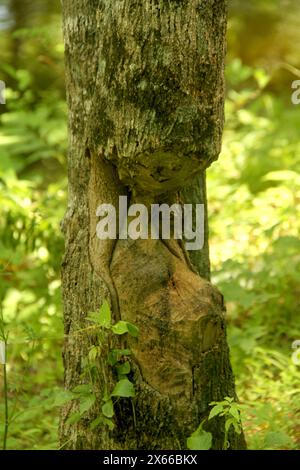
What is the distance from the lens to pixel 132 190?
102 inches

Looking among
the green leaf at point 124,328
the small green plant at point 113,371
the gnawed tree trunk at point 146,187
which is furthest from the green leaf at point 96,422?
the green leaf at point 124,328

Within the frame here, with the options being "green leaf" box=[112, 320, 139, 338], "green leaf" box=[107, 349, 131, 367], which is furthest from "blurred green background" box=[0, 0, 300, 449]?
"green leaf" box=[112, 320, 139, 338]

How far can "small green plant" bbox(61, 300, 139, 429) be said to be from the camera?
2.40m

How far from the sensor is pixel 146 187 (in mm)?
2520

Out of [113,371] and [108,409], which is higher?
[113,371]

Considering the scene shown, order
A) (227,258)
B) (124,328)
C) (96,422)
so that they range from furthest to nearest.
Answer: (227,258)
(96,422)
(124,328)

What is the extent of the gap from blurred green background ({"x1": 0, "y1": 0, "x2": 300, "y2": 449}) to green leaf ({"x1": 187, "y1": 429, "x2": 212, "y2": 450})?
251 millimetres

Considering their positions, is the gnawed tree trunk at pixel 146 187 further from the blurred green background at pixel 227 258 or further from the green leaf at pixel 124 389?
the blurred green background at pixel 227 258

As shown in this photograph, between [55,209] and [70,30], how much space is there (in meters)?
2.24

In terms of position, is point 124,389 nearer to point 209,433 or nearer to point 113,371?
point 113,371

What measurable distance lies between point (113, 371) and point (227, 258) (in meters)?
2.11

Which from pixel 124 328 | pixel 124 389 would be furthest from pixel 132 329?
pixel 124 389

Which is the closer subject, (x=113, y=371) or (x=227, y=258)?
(x=113, y=371)
